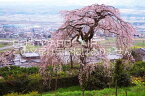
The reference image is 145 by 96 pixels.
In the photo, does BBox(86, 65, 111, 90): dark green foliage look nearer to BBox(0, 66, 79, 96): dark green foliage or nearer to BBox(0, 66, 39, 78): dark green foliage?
BBox(0, 66, 79, 96): dark green foliage

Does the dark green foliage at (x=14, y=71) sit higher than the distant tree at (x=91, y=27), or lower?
lower

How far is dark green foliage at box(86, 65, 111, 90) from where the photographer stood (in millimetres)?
11664

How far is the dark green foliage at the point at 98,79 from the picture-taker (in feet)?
38.3

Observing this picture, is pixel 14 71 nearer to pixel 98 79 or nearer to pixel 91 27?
pixel 98 79

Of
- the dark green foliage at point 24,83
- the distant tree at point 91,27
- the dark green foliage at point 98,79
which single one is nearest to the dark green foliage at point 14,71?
the dark green foliage at point 24,83

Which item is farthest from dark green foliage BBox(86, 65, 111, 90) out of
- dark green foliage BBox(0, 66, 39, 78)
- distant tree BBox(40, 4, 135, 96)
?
dark green foliage BBox(0, 66, 39, 78)

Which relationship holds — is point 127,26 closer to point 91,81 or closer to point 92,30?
point 92,30

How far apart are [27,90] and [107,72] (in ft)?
12.2

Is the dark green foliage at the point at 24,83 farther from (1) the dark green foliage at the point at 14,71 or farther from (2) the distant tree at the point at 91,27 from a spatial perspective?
(2) the distant tree at the point at 91,27

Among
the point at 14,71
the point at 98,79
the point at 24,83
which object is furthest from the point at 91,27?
the point at 14,71

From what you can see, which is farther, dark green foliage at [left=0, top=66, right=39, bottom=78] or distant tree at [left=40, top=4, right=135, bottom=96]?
dark green foliage at [left=0, top=66, right=39, bottom=78]

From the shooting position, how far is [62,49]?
10469mm

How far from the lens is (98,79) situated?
11.8 meters

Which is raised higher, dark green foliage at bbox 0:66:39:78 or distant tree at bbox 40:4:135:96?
distant tree at bbox 40:4:135:96
